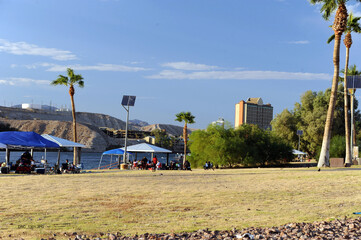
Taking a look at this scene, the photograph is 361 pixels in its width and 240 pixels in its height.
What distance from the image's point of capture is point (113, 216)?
9734 mm

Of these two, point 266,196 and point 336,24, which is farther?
point 336,24

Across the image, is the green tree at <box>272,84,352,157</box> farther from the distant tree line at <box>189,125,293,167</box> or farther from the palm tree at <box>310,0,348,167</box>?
the palm tree at <box>310,0,348,167</box>

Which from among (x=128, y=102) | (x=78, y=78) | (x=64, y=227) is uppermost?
(x=78, y=78)

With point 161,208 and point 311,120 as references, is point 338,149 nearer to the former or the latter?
point 311,120

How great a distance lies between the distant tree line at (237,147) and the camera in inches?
2045

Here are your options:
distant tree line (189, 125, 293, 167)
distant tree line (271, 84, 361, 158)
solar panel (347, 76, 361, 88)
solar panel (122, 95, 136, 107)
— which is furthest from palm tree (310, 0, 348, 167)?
distant tree line (271, 84, 361, 158)

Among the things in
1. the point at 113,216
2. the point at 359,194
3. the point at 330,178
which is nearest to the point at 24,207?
A: the point at 113,216

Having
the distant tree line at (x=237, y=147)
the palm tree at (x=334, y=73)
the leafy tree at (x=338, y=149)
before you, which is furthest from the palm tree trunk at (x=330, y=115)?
the distant tree line at (x=237, y=147)

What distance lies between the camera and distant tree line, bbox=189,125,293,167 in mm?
51938

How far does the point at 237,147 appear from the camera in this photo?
52219 millimetres

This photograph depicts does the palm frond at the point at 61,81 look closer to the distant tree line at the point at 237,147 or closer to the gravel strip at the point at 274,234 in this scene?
the distant tree line at the point at 237,147

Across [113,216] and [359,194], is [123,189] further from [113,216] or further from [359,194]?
[359,194]

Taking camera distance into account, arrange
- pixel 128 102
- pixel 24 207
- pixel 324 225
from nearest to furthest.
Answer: pixel 324 225 < pixel 24 207 < pixel 128 102

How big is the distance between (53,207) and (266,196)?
20.9 feet
